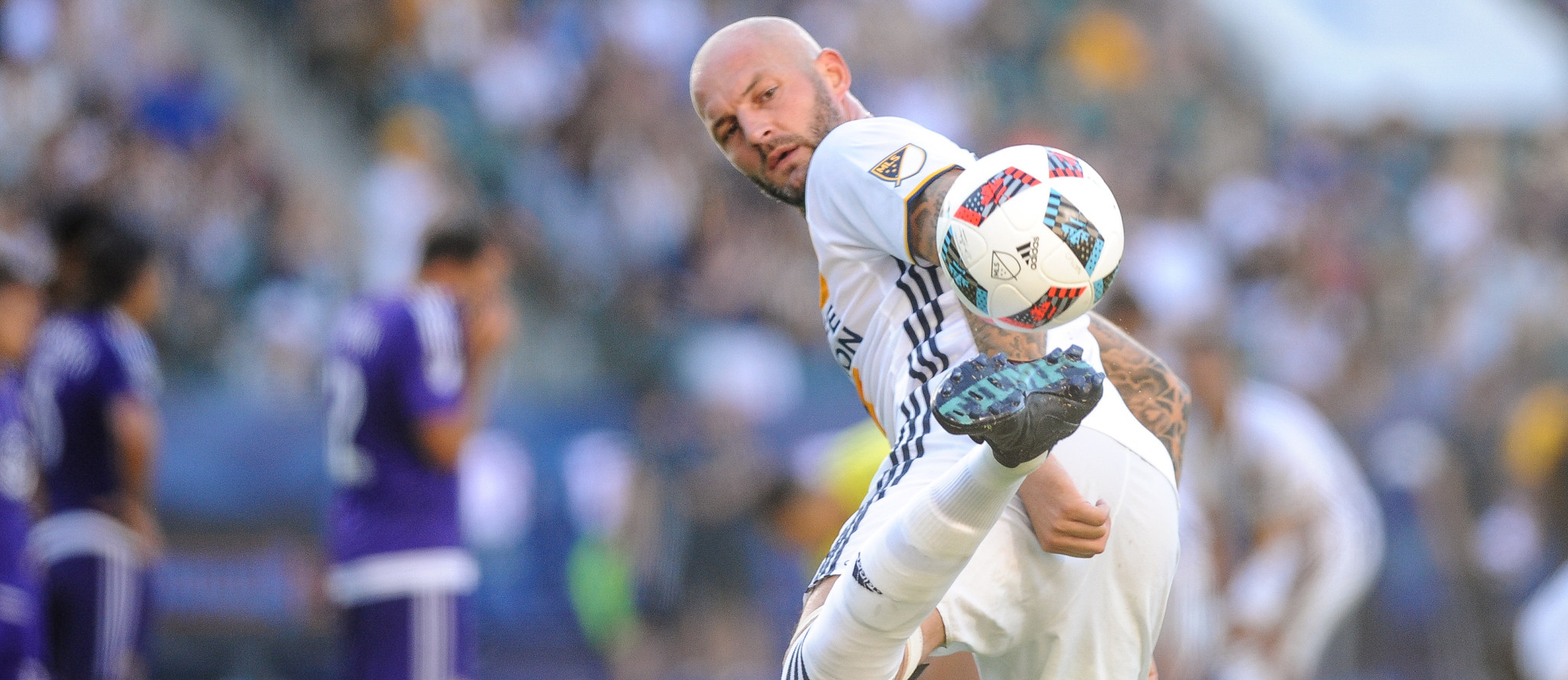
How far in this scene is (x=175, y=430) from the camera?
31.5 feet

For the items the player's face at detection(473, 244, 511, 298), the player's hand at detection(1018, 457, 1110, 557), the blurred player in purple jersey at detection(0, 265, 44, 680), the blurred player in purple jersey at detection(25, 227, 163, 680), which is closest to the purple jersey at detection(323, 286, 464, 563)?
the player's face at detection(473, 244, 511, 298)

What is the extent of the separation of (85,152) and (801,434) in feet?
16.6

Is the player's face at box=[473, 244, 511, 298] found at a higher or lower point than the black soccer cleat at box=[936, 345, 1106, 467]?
higher

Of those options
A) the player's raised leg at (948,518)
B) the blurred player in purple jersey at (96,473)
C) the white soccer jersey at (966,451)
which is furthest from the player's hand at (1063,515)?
the blurred player in purple jersey at (96,473)

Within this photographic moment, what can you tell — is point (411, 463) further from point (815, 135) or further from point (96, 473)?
point (815, 135)

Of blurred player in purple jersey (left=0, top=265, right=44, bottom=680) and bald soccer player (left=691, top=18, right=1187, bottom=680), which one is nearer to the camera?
bald soccer player (left=691, top=18, right=1187, bottom=680)

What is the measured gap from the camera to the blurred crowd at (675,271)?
10.3 m

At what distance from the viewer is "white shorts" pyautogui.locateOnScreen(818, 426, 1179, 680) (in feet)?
12.3

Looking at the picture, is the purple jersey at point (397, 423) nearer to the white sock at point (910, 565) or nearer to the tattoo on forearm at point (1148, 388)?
the tattoo on forearm at point (1148, 388)

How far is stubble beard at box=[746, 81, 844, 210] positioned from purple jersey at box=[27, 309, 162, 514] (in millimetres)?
4144

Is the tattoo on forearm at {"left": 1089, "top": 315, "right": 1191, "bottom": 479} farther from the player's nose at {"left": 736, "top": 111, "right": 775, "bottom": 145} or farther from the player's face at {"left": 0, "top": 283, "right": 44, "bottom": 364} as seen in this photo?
the player's face at {"left": 0, "top": 283, "right": 44, "bottom": 364}

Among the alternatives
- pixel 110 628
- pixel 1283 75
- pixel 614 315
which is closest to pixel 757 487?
pixel 614 315

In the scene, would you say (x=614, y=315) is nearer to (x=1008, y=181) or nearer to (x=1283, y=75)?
(x=1008, y=181)

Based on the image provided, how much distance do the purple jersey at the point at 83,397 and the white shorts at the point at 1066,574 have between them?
14.8 feet
